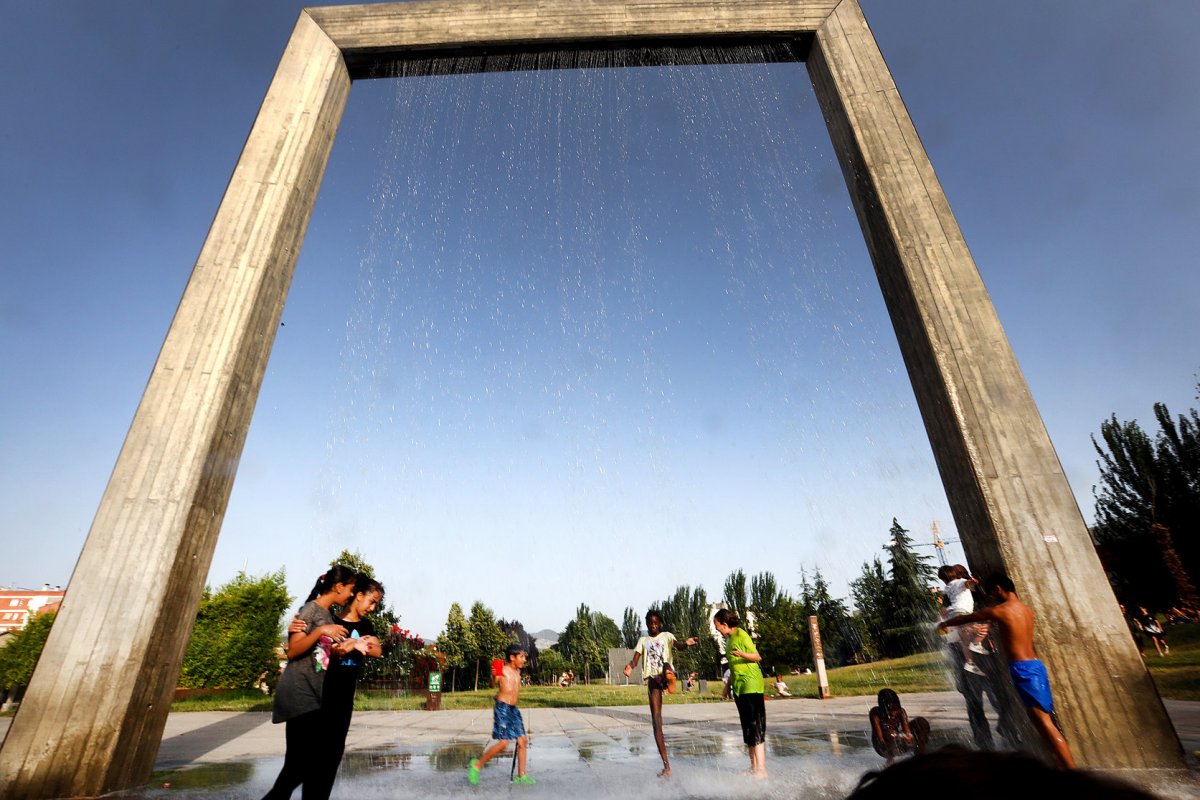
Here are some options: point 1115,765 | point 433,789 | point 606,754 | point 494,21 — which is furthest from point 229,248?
point 1115,765

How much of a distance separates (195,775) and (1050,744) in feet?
28.2

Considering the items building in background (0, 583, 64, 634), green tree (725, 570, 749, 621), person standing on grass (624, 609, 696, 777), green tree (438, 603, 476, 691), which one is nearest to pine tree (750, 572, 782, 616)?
green tree (725, 570, 749, 621)

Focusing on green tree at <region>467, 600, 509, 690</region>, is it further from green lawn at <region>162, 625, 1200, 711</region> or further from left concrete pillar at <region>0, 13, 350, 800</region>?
left concrete pillar at <region>0, 13, 350, 800</region>

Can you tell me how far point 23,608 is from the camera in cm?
7712

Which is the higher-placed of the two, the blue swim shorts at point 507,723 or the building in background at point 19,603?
the building in background at point 19,603

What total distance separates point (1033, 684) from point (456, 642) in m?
50.9

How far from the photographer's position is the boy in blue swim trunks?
6.25 metres

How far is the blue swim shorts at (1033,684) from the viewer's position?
17.5 feet

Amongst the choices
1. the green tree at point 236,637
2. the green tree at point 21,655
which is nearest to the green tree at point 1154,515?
the green tree at point 236,637

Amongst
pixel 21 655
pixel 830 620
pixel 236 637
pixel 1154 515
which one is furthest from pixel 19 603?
pixel 1154 515

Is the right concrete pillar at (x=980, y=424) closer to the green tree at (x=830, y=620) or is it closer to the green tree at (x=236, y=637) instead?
the green tree at (x=236, y=637)

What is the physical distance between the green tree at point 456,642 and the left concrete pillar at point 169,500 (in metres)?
47.4

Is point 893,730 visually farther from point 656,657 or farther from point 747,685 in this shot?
point 656,657

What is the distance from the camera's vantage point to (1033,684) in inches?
211
